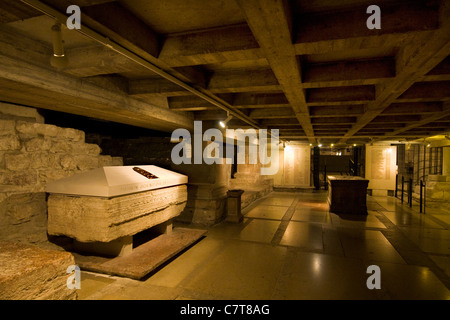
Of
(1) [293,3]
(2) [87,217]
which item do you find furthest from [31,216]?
(1) [293,3]

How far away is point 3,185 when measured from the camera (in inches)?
126

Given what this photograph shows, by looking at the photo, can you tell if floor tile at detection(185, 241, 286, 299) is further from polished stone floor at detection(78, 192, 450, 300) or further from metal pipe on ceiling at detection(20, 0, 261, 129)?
metal pipe on ceiling at detection(20, 0, 261, 129)

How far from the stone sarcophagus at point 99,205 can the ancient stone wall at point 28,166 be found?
0.74ft

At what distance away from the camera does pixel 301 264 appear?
410 centimetres

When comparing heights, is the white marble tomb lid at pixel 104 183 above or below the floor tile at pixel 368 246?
above

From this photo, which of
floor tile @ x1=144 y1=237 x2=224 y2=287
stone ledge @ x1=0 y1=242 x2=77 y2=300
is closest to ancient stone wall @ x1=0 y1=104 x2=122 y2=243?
stone ledge @ x1=0 y1=242 x2=77 y2=300

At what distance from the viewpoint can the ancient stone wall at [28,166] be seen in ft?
10.6

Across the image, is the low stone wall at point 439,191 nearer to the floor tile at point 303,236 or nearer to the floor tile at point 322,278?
the floor tile at point 303,236

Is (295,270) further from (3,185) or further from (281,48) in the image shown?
(3,185)

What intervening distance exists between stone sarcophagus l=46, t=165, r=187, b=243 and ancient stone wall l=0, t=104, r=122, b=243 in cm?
23

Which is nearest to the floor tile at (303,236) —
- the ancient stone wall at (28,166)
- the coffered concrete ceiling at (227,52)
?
the coffered concrete ceiling at (227,52)

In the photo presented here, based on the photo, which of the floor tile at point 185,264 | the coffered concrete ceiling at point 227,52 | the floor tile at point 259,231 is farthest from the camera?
the floor tile at point 259,231

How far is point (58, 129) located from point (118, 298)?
2.69 metres

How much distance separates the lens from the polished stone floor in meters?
3.23
